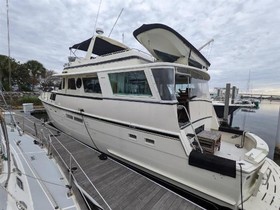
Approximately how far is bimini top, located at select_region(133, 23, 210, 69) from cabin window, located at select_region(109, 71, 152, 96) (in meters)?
1.15

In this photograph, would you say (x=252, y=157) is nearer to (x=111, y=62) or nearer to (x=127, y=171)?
(x=127, y=171)

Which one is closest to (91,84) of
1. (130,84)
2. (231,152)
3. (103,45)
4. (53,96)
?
(130,84)

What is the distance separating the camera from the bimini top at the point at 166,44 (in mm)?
4129

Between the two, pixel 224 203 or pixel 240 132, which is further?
pixel 240 132

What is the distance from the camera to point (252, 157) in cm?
304

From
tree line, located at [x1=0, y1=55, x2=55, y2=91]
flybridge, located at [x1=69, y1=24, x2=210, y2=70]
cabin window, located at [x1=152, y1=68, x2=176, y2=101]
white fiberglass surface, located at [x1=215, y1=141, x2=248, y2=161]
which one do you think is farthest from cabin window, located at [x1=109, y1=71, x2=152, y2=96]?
tree line, located at [x1=0, y1=55, x2=55, y2=91]

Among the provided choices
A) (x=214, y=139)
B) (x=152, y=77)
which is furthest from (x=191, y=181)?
(x=152, y=77)

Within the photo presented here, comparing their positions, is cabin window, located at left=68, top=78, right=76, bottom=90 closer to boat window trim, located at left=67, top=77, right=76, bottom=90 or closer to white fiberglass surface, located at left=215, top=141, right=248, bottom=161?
boat window trim, located at left=67, top=77, right=76, bottom=90

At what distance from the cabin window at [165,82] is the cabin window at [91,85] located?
215cm

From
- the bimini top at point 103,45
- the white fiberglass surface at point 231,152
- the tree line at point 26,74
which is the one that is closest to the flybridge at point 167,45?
the bimini top at point 103,45

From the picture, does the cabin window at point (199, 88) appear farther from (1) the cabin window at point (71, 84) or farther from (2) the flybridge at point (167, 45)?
(1) the cabin window at point (71, 84)

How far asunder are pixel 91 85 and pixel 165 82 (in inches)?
109

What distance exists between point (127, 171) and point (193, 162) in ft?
5.59

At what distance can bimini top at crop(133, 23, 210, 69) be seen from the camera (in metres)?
4.13
